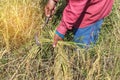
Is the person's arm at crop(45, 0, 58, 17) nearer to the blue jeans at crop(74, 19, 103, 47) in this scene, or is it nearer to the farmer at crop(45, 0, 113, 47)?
the farmer at crop(45, 0, 113, 47)

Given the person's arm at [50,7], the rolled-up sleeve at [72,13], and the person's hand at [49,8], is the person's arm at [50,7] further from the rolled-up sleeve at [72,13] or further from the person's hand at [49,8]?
the rolled-up sleeve at [72,13]

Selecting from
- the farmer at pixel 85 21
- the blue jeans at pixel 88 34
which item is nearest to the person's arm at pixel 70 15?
the farmer at pixel 85 21

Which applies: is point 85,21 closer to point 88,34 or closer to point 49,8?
point 88,34

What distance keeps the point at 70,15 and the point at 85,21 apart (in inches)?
14.2

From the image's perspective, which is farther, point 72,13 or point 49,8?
point 49,8

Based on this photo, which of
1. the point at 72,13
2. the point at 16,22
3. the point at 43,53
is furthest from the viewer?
the point at 16,22

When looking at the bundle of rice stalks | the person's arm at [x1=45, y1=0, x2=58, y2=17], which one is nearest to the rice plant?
the bundle of rice stalks

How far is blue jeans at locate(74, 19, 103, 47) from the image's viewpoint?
2.81 meters

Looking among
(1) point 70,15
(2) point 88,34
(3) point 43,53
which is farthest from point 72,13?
(2) point 88,34

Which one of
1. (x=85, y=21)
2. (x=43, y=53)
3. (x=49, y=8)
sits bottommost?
(x=43, y=53)

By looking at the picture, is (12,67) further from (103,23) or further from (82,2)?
(103,23)

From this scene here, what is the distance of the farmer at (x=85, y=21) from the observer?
2600 mm

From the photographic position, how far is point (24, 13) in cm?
294

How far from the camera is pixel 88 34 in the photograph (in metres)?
2.95
